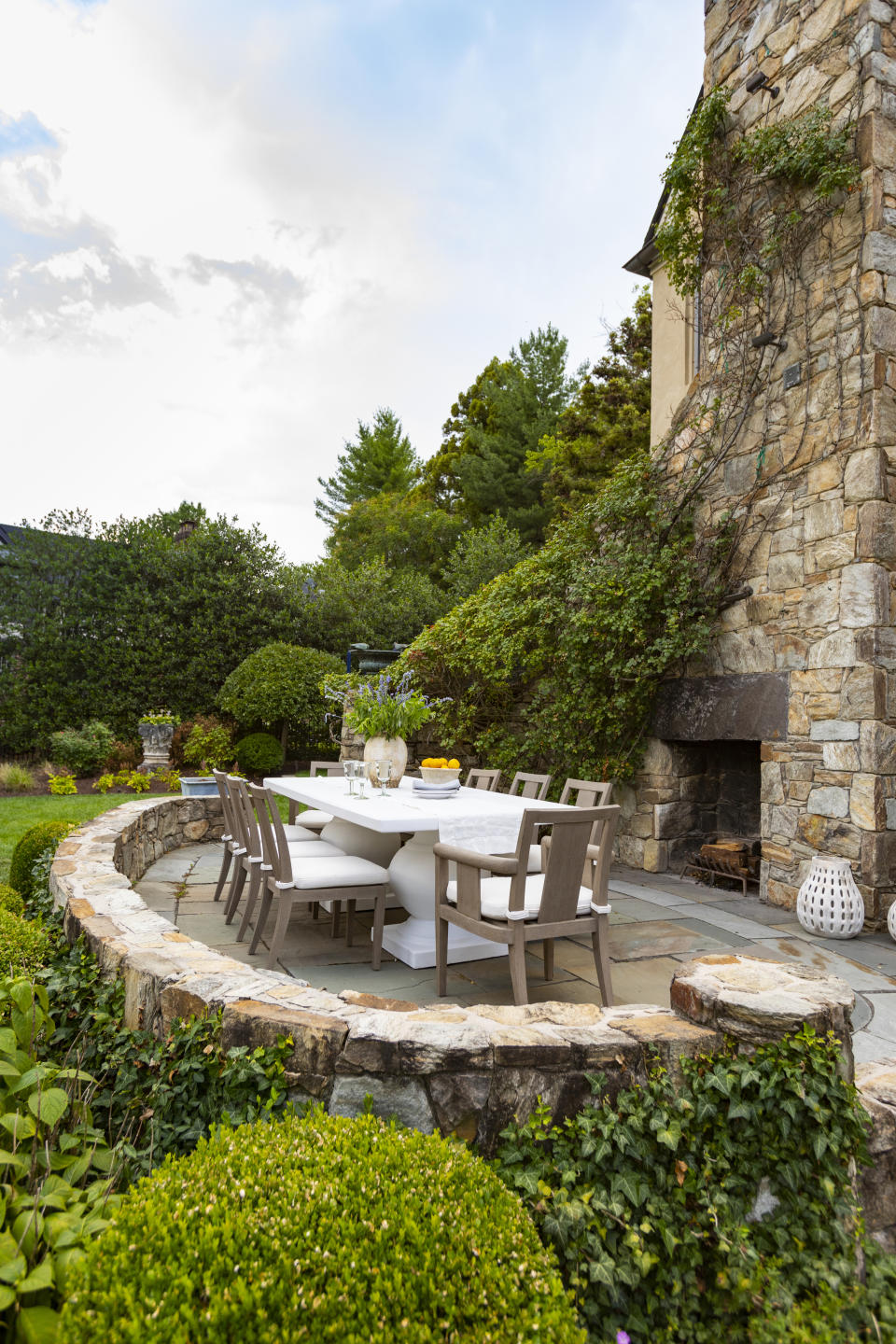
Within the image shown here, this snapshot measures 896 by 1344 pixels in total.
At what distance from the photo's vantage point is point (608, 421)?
13719 mm

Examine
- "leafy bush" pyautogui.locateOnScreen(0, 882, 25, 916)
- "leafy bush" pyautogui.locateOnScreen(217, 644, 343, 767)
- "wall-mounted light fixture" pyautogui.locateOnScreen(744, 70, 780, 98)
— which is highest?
"wall-mounted light fixture" pyautogui.locateOnScreen(744, 70, 780, 98)

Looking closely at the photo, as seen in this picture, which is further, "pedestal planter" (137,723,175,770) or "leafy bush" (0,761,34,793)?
"pedestal planter" (137,723,175,770)

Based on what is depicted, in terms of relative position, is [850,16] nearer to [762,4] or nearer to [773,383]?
[762,4]

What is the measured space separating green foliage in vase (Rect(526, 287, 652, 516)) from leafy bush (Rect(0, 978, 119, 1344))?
11625mm

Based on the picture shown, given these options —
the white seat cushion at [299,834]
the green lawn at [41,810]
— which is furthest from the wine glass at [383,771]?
the green lawn at [41,810]

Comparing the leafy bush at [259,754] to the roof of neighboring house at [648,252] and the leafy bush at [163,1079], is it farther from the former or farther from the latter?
the leafy bush at [163,1079]

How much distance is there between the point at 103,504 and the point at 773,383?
10.6 meters

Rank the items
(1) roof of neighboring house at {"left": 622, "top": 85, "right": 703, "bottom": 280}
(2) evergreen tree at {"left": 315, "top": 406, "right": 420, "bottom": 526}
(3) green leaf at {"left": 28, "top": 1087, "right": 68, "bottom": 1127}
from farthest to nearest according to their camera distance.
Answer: (2) evergreen tree at {"left": 315, "top": 406, "right": 420, "bottom": 526} < (1) roof of neighboring house at {"left": 622, "top": 85, "right": 703, "bottom": 280} < (3) green leaf at {"left": 28, "top": 1087, "right": 68, "bottom": 1127}

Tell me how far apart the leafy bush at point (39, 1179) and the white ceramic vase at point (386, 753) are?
2599 millimetres

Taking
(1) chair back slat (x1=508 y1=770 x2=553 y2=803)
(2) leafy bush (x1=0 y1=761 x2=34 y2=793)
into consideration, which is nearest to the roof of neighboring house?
(1) chair back slat (x1=508 y1=770 x2=553 y2=803)

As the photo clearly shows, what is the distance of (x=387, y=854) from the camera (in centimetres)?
473

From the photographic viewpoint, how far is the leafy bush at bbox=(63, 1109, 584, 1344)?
1.08 metres

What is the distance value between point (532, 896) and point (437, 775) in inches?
54.0

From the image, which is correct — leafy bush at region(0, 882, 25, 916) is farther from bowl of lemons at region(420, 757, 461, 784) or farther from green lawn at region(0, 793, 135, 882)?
green lawn at region(0, 793, 135, 882)
